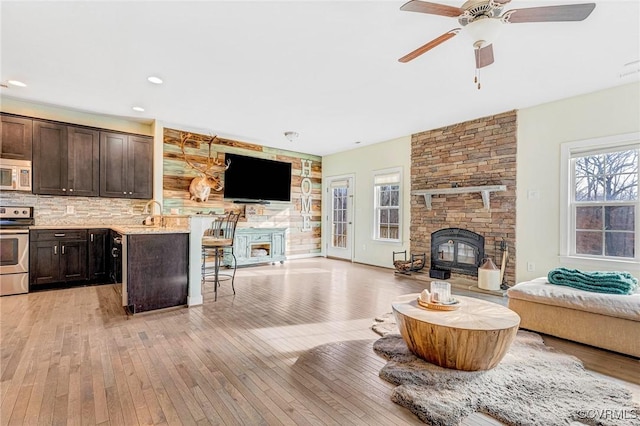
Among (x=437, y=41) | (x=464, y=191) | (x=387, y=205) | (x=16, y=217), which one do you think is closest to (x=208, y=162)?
(x=16, y=217)

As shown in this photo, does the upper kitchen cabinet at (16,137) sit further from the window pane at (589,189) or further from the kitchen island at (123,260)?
the window pane at (589,189)

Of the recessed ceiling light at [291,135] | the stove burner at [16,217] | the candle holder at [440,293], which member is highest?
the recessed ceiling light at [291,135]

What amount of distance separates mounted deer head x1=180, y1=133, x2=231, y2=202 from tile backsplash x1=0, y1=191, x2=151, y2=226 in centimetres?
91

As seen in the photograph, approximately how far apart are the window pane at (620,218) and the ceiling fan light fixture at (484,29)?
10.5ft

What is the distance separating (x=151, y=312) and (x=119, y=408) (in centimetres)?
186

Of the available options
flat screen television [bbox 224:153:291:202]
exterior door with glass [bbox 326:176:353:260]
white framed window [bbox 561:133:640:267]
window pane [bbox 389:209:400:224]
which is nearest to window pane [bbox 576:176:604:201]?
white framed window [bbox 561:133:640:267]

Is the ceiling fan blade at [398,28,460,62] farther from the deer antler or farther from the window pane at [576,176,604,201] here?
the deer antler

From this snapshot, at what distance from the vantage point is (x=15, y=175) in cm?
428

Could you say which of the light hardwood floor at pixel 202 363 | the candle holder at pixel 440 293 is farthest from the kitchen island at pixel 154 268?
the candle holder at pixel 440 293

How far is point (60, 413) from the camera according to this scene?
5.65 ft

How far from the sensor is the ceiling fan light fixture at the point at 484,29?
211 centimetres

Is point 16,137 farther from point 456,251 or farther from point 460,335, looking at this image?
point 456,251

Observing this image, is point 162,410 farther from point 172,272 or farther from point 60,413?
point 172,272

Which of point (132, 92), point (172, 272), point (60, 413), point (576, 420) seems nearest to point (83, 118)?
point (132, 92)
